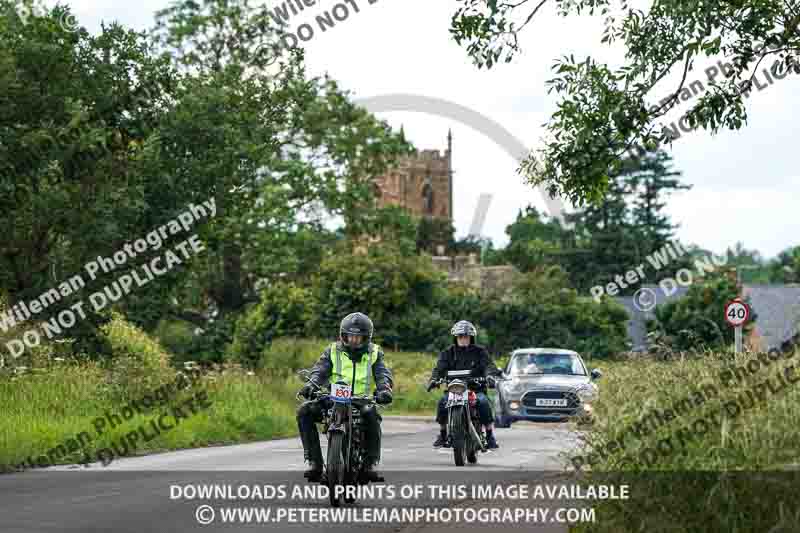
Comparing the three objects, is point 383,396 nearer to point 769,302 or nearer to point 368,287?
point 368,287

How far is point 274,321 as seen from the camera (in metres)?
56.9

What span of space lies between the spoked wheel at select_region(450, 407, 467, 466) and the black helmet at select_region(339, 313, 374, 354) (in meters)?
4.75

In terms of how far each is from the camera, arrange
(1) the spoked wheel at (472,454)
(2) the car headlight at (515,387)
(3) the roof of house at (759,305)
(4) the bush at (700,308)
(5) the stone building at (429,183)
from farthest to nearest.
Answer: (5) the stone building at (429,183) < (3) the roof of house at (759,305) < (4) the bush at (700,308) < (2) the car headlight at (515,387) < (1) the spoked wheel at (472,454)

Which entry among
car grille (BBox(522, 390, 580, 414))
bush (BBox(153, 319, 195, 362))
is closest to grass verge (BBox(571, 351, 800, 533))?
car grille (BBox(522, 390, 580, 414))

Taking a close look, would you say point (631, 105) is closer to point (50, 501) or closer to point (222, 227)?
point (50, 501)

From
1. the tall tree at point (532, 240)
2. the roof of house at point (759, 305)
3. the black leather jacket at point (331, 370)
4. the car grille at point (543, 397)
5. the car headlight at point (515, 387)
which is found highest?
the tall tree at point (532, 240)

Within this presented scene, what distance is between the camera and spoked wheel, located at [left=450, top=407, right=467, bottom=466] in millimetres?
18531

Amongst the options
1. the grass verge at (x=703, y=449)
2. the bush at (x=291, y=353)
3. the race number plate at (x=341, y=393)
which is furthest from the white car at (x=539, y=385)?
the bush at (x=291, y=353)

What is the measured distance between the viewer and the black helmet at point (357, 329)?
13812mm

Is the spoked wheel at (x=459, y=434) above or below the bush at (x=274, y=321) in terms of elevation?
below

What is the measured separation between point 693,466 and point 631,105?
6464mm

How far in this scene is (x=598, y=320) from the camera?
201 ft

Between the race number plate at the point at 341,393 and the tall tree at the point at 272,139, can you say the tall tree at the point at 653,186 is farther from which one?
the race number plate at the point at 341,393

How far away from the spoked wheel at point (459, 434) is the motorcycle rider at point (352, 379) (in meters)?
4.58
